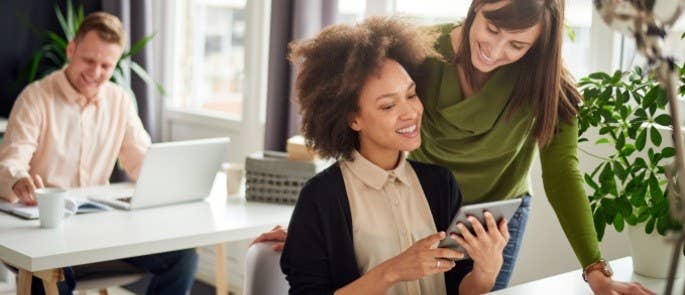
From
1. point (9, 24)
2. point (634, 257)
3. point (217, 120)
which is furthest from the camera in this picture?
point (9, 24)

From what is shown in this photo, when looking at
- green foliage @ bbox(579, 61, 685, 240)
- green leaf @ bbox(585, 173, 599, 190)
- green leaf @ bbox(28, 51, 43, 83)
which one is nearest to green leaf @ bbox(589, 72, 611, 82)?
green foliage @ bbox(579, 61, 685, 240)

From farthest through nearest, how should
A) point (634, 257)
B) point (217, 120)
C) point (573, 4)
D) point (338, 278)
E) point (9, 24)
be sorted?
point (9, 24) < point (217, 120) < point (573, 4) < point (634, 257) < point (338, 278)

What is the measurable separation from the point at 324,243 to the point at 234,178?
1.38 meters

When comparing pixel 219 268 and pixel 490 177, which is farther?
pixel 219 268

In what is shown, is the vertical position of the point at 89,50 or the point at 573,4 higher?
the point at 573,4

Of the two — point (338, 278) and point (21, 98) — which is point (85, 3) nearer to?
point (21, 98)

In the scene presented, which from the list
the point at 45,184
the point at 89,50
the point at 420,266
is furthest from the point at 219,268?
the point at 420,266

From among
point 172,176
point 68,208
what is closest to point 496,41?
point 172,176

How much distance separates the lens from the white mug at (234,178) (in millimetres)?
3125

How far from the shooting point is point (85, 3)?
515cm

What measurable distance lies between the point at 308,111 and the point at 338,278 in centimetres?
36

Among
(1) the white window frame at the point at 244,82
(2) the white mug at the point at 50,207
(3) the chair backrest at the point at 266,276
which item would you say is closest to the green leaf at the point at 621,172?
(3) the chair backrest at the point at 266,276

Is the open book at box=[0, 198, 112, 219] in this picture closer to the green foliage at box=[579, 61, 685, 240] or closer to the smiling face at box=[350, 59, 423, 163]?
the smiling face at box=[350, 59, 423, 163]

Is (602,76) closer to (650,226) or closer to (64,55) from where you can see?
(650,226)
